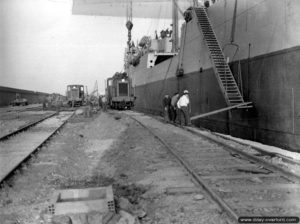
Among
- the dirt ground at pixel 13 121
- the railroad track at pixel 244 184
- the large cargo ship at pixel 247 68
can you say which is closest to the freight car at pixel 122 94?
the dirt ground at pixel 13 121

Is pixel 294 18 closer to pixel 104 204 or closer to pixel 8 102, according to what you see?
pixel 104 204

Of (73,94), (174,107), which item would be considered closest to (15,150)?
(174,107)

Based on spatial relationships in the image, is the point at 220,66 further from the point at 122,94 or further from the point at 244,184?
the point at 122,94

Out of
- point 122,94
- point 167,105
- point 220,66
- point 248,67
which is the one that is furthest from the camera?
point 122,94

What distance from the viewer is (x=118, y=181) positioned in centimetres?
706

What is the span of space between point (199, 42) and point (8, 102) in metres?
57.2

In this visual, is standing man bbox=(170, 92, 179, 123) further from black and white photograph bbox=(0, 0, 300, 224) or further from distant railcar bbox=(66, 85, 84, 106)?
distant railcar bbox=(66, 85, 84, 106)

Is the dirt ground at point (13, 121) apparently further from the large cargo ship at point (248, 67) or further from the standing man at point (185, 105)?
the large cargo ship at point (248, 67)

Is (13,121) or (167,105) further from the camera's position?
(13,121)

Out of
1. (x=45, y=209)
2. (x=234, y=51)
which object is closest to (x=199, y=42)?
(x=234, y=51)

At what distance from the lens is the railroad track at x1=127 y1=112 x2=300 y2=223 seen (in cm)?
475

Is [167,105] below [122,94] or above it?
below

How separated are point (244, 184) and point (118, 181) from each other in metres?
2.44

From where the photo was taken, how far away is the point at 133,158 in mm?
9195
